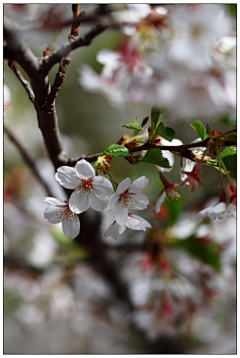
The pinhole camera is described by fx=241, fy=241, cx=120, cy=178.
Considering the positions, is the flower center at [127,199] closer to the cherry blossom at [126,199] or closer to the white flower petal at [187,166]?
the cherry blossom at [126,199]

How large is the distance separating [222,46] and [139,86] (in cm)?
14

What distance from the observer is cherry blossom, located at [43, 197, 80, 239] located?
1.06ft

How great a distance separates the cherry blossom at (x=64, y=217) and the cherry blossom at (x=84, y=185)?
2 centimetres

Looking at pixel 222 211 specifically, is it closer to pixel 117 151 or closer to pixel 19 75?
pixel 117 151

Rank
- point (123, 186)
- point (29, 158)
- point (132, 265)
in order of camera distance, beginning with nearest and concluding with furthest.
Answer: point (123, 186), point (29, 158), point (132, 265)

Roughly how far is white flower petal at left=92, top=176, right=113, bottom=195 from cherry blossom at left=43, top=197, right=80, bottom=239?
0.05 metres

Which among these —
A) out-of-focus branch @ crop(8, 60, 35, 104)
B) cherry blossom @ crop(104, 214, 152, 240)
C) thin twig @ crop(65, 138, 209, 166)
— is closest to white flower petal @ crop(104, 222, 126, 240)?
cherry blossom @ crop(104, 214, 152, 240)

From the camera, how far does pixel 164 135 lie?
12.7 inches

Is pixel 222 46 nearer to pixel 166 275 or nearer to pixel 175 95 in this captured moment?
pixel 175 95

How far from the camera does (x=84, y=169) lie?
1.03 feet

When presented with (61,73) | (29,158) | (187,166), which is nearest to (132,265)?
(29,158)

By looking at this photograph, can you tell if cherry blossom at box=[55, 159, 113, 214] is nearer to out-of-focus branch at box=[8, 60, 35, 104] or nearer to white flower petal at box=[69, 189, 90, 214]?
white flower petal at box=[69, 189, 90, 214]

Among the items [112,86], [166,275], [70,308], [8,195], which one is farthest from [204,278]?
[8,195]

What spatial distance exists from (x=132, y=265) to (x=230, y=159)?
884 millimetres
